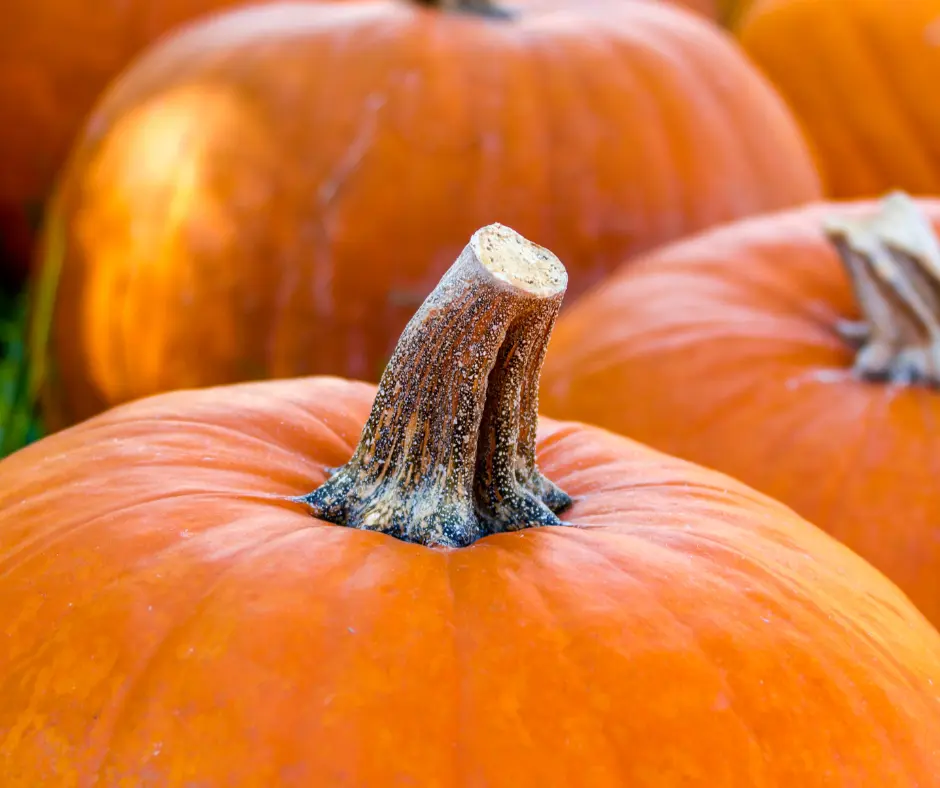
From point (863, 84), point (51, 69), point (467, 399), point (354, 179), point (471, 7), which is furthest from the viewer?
point (863, 84)

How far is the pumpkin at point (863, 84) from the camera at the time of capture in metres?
2.95

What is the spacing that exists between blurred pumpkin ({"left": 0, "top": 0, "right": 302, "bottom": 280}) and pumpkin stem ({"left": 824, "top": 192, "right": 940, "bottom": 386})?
193 cm

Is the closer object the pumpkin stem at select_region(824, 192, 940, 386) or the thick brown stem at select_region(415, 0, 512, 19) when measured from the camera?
the pumpkin stem at select_region(824, 192, 940, 386)

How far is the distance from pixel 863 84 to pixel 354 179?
165 cm

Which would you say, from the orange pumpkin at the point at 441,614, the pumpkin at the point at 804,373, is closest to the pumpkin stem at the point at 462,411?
the orange pumpkin at the point at 441,614

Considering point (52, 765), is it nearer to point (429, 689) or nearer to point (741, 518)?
point (429, 689)

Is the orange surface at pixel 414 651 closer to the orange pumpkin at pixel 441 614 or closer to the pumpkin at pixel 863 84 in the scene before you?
the orange pumpkin at pixel 441 614

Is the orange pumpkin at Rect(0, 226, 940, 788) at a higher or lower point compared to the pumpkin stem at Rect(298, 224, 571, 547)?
lower

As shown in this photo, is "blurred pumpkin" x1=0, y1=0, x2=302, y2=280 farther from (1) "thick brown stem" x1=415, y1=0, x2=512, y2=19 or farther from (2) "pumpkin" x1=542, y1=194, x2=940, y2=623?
(2) "pumpkin" x1=542, y1=194, x2=940, y2=623

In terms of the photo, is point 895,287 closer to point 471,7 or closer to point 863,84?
point 471,7

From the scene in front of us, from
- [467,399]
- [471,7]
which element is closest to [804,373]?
[467,399]

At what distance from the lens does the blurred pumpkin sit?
281 centimetres

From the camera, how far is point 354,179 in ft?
6.63

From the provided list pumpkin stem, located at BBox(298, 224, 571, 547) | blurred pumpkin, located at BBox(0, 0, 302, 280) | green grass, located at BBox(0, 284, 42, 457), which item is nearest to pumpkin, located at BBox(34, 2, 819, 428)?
green grass, located at BBox(0, 284, 42, 457)
